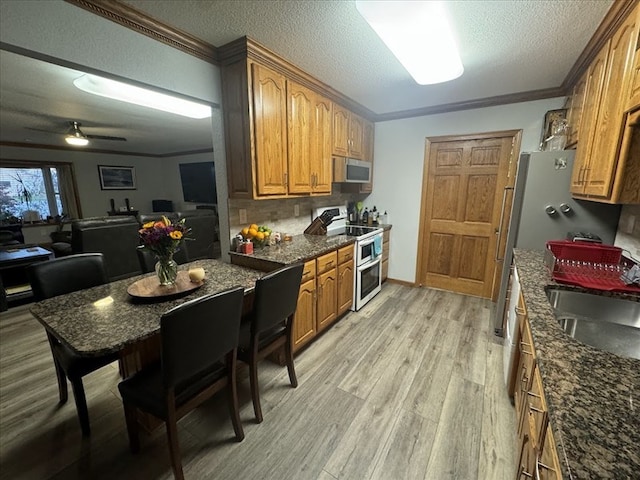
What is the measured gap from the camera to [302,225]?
3.23 m

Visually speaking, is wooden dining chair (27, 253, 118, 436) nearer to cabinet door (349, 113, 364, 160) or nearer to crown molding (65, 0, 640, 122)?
crown molding (65, 0, 640, 122)

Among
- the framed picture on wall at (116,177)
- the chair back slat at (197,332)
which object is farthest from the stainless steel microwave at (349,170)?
the framed picture on wall at (116,177)

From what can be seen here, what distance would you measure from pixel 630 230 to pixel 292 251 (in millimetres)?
2385

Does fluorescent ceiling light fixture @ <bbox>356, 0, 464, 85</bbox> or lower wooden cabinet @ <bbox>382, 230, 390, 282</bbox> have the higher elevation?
fluorescent ceiling light fixture @ <bbox>356, 0, 464, 85</bbox>

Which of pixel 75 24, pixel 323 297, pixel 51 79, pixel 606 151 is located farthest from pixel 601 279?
pixel 51 79

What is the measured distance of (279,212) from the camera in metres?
2.87

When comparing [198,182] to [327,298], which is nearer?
[327,298]

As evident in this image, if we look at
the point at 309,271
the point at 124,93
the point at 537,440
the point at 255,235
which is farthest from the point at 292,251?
the point at 124,93

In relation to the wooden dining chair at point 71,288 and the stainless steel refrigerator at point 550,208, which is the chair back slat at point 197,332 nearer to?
the wooden dining chair at point 71,288

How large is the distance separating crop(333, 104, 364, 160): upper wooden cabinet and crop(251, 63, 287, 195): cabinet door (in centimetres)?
87

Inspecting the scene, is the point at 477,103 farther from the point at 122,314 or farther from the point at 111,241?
the point at 111,241

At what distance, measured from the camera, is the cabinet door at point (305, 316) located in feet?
7.30

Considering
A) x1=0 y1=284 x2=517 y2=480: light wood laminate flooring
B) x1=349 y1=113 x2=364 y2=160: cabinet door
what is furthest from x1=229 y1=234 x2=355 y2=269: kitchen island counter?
x1=349 y1=113 x2=364 y2=160: cabinet door

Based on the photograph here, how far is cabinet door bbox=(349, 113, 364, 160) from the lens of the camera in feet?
10.8
